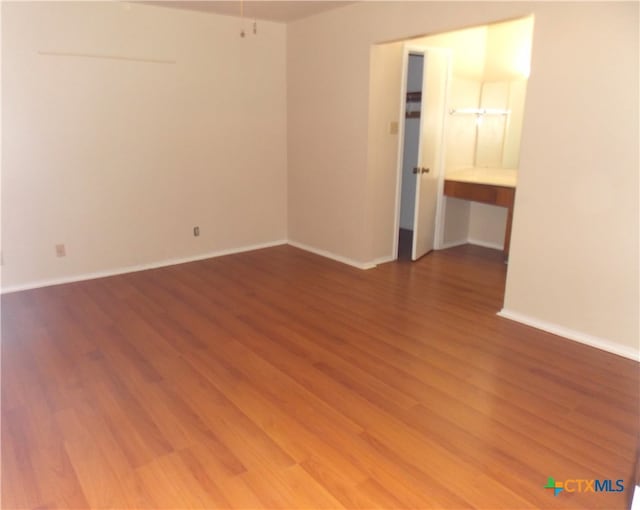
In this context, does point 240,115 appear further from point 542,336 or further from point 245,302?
point 542,336

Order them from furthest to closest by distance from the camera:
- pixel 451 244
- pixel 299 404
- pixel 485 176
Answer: pixel 451 244
pixel 485 176
pixel 299 404

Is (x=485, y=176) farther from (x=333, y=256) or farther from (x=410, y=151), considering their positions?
(x=333, y=256)

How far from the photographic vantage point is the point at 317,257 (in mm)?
5137

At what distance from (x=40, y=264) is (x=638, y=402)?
4.41m

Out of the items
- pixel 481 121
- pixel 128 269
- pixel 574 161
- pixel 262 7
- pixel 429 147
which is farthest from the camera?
pixel 481 121

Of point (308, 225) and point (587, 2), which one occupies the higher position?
point (587, 2)

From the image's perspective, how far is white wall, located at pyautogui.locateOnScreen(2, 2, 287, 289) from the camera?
3855 millimetres

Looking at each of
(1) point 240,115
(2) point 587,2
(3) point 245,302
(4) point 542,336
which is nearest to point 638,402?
(4) point 542,336

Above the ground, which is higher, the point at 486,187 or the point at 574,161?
the point at 574,161

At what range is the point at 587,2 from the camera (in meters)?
2.82

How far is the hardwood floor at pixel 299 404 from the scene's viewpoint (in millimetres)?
1908

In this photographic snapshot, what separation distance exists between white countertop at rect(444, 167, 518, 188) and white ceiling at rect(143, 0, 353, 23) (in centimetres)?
207

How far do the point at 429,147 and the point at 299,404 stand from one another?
10.7 ft

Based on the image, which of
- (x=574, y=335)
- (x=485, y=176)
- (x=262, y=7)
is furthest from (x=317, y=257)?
(x=574, y=335)
